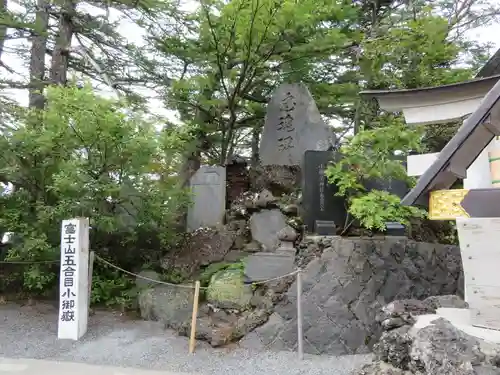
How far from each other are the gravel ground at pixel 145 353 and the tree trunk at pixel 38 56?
5.79m

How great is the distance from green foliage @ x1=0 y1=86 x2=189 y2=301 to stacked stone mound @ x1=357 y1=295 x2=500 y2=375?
4.95 m

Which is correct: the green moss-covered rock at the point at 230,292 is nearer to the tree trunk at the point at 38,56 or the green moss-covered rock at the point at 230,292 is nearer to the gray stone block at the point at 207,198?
the gray stone block at the point at 207,198

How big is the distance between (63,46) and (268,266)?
8.12 m

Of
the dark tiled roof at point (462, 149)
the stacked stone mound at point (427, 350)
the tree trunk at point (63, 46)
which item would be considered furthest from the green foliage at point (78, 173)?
the stacked stone mound at point (427, 350)

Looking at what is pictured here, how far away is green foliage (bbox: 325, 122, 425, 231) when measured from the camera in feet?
21.6

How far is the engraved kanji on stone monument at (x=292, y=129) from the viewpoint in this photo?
1063 centimetres

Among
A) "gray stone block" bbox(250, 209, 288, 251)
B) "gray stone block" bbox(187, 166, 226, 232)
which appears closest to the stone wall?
"gray stone block" bbox(250, 209, 288, 251)

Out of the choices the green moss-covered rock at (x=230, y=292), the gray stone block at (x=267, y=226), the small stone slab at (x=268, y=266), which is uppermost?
the gray stone block at (x=267, y=226)

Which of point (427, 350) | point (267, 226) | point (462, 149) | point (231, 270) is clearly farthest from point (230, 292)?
point (462, 149)

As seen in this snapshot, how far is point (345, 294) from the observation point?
6.50 m

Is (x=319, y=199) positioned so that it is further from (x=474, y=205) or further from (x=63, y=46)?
(x=63, y=46)

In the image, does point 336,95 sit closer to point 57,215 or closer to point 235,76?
point 235,76

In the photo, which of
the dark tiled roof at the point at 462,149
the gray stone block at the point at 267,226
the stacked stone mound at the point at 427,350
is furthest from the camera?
the gray stone block at the point at 267,226

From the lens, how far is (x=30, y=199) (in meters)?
8.06
